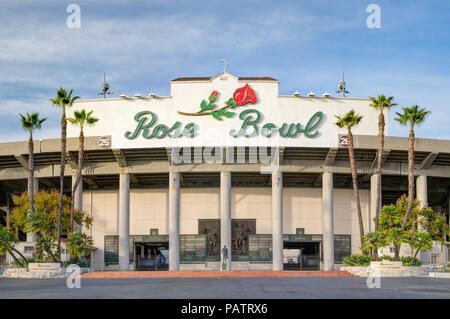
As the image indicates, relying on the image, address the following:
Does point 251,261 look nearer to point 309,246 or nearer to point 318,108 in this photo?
point 309,246

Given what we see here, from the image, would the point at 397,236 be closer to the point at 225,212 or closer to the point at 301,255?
the point at 225,212

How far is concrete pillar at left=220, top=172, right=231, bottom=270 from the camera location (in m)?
→ 58.9

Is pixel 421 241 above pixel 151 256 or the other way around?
above

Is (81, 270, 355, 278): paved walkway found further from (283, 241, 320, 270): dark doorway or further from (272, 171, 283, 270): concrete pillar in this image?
(283, 241, 320, 270): dark doorway

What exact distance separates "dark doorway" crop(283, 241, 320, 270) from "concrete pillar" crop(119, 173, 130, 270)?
50.8 ft

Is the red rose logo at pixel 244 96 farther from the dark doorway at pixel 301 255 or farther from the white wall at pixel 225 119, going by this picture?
the dark doorway at pixel 301 255

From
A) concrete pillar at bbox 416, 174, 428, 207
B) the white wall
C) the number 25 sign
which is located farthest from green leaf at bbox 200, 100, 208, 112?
concrete pillar at bbox 416, 174, 428, 207

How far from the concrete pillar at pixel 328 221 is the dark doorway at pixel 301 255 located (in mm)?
3442

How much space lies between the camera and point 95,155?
6103 centimetres

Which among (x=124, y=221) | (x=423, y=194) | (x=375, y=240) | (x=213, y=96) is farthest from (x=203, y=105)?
(x=423, y=194)

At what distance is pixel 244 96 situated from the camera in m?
59.9

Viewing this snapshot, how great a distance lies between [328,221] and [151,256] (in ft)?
64.5
